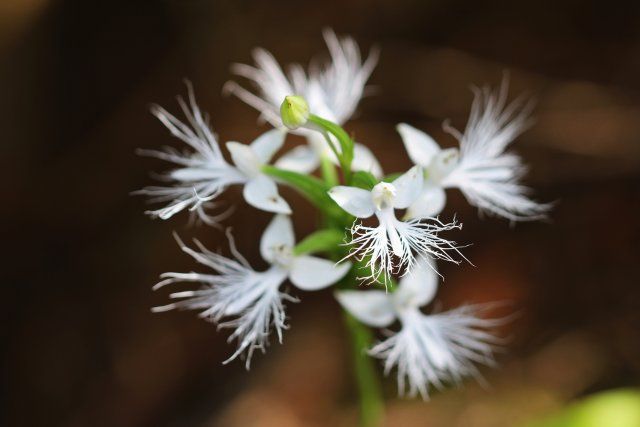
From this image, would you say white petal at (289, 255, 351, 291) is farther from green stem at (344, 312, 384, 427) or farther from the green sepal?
green stem at (344, 312, 384, 427)

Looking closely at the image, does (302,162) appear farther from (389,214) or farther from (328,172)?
(389,214)

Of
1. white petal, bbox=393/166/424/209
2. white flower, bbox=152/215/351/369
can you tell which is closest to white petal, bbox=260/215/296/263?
white flower, bbox=152/215/351/369

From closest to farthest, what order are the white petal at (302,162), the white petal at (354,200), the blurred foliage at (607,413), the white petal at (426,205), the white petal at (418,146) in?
the white petal at (354,200) → the white petal at (426,205) → the white petal at (418,146) → the white petal at (302,162) → the blurred foliage at (607,413)

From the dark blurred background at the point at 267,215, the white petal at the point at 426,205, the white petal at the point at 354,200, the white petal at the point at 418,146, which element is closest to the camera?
the white petal at the point at 354,200

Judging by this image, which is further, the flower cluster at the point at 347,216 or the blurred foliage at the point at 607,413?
the blurred foliage at the point at 607,413

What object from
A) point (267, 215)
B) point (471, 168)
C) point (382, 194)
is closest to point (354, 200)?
point (382, 194)

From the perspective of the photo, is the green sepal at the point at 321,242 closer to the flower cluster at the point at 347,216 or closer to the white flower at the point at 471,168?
the flower cluster at the point at 347,216

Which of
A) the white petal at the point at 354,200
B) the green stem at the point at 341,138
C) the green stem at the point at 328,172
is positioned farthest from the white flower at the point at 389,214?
the green stem at the point at 328,172
